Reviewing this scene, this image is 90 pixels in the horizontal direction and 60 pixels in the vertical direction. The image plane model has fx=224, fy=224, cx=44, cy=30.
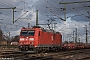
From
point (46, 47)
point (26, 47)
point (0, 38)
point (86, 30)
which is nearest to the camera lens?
point (26, 47)

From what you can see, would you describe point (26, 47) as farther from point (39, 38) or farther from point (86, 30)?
point (86, 30)

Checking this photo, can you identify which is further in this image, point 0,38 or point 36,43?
point 0,38

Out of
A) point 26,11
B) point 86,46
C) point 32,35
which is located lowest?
point 86,46

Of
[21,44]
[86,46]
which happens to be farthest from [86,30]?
[21,44]

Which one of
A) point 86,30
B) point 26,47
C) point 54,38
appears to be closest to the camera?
point 26,47

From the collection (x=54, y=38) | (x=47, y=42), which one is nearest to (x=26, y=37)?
(x=47, y=42)

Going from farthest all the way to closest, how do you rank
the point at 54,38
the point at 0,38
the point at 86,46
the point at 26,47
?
the point at 0,38 < the point at 86,46 < the point at 54,38 < the point at 26,47

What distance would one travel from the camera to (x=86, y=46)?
82.1m

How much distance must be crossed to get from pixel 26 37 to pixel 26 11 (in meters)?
7.79

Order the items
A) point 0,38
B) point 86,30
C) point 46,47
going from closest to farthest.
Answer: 1. point 46,47
2. point 86,30
3. point 0,38

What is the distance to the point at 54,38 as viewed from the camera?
143ft

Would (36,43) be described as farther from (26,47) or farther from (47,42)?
(47,42)

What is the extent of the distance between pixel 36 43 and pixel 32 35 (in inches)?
59.2

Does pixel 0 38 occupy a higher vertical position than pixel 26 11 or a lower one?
lower
